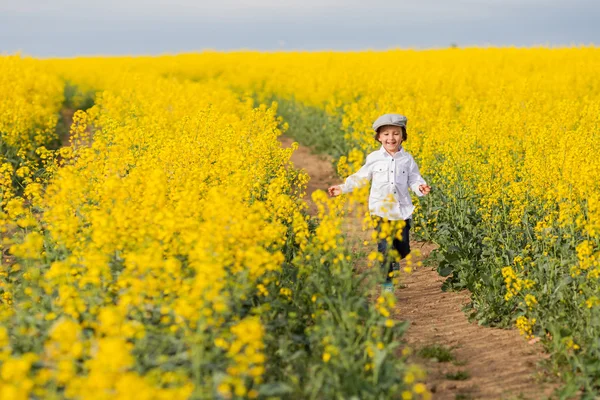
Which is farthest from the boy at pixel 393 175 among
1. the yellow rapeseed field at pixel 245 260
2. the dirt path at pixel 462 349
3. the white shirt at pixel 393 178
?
the dirt path at pixel 462 349

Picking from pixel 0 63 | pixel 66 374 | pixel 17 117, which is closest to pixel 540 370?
pixel 66 374

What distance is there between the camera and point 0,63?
2136 cm

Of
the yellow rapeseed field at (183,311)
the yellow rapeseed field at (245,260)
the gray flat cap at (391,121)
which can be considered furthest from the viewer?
the gray flat cap at (391,121)

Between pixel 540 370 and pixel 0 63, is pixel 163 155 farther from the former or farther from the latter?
Result: pixel 0 63

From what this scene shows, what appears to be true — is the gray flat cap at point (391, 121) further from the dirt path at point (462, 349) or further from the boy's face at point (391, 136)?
the dirt path at point (462, 349)

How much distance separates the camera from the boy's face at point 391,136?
680 cm

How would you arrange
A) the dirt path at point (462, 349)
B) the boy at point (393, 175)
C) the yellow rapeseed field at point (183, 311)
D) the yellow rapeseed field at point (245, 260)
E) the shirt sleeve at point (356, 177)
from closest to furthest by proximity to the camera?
the yellow rapeseed field at point (183, 311), the yellow rapeseed field at point (245, 260), the dirt path at point (462, 349), the shirt sleeve at point (356, 177), the boy at point (393, 175)

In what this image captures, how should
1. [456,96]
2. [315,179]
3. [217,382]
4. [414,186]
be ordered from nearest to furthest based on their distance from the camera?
[217,382]
[414,186]
[315,179]
[456,96]

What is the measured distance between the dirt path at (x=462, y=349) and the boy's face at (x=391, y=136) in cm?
93

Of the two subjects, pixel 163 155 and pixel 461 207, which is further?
pixel 461 207

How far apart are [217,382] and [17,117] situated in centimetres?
1074

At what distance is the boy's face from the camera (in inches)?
268

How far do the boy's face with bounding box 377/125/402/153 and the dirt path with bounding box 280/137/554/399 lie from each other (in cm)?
93

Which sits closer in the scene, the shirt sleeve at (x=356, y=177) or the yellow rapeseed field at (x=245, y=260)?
the yellow rapeseed field at (x=245, y=260)
